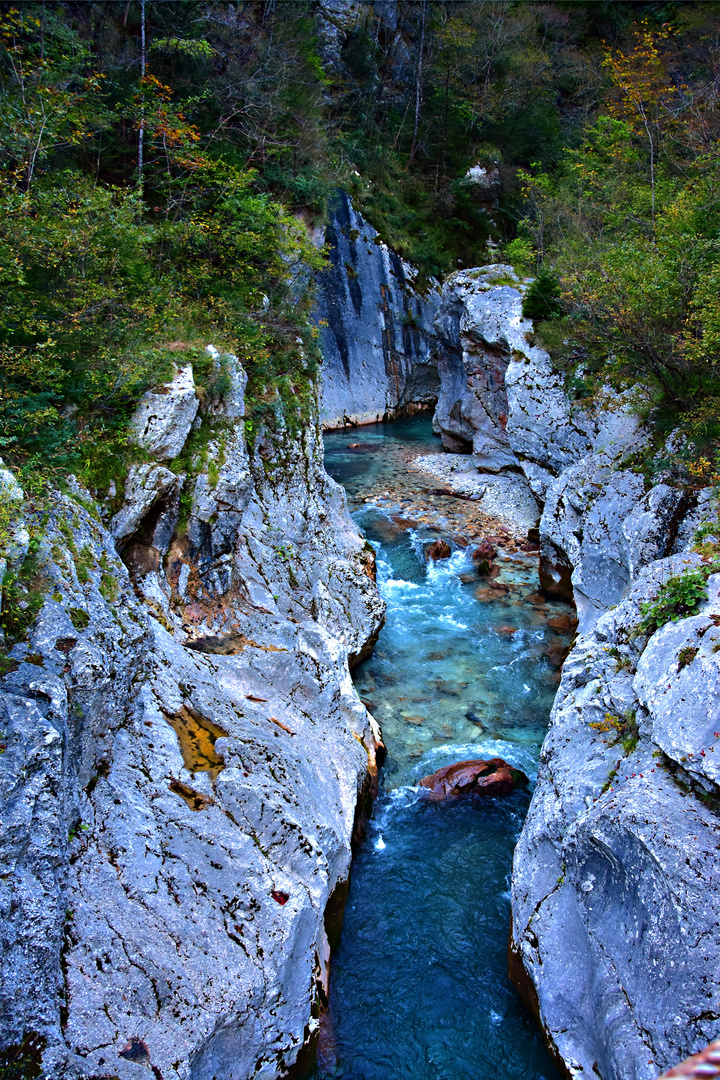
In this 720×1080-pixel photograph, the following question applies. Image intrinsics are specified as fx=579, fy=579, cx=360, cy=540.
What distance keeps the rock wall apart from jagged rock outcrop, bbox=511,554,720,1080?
8.66 ft

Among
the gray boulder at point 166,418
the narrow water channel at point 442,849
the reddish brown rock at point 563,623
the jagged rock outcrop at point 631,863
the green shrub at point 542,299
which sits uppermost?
the green shrub at point 542,299

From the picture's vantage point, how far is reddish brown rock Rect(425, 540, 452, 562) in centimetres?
1714

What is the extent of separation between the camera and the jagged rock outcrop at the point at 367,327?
92.5ft

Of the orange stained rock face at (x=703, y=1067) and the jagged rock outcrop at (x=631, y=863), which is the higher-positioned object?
the orange stained rock face at (x=703, y=1067)

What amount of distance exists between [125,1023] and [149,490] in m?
6.22

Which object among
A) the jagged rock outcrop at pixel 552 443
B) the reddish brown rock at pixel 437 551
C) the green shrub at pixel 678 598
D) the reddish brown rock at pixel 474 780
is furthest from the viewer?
the reddish brown rock at pixel 437 551

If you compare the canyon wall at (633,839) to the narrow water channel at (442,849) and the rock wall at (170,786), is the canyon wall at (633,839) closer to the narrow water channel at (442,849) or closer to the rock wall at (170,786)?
the narrow water channel at (442,849)

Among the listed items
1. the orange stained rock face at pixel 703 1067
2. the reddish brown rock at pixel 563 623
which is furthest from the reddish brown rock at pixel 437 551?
the orange stained rock face at pixel 703 1067

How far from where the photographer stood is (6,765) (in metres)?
4.55

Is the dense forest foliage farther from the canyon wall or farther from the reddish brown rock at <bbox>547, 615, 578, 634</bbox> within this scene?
the reddish brown rock at <bbox>547, 615, 578, 634</bbox>

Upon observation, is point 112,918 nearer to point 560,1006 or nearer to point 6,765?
point 6,765

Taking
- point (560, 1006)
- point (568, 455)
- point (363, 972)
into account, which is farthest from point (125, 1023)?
point (568, 455)

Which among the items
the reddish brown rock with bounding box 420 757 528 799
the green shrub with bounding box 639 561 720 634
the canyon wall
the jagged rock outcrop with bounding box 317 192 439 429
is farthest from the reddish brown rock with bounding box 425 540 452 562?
the jagged rock outcrop with bounding box 317 192 439 429

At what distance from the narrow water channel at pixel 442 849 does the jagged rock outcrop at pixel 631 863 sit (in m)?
0.74
